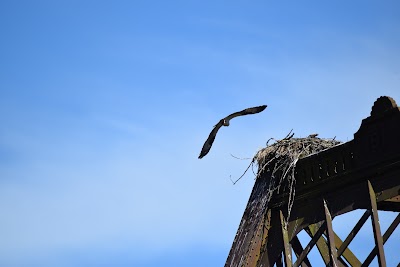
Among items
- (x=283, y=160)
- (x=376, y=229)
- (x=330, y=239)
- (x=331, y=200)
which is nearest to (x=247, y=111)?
(x=283, y=160)

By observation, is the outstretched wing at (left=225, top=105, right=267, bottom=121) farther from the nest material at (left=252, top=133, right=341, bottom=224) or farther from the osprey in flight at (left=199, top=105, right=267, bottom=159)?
the nest material at (left=252, top=133, right=341, bottom=224)

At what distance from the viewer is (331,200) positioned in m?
13.8

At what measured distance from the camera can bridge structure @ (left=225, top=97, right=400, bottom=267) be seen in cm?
1303

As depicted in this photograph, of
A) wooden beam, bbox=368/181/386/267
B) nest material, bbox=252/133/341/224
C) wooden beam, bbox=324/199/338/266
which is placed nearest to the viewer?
wooden beam, bbox=368/181/386/267

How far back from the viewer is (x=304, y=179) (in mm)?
14469

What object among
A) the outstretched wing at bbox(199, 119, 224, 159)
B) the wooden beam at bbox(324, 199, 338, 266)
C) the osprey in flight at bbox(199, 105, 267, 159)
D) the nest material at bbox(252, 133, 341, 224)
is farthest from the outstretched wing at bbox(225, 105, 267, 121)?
the wooden beam at bbox(324, 199, 338, 266)

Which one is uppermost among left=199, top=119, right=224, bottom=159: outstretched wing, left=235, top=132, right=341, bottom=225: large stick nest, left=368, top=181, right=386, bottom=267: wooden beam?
left=199, top=119, right=224, bottom=159: outstretched wing

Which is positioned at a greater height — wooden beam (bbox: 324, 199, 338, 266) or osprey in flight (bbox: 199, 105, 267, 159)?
osprey in flight (bbox: 199, 105, 267, 159)

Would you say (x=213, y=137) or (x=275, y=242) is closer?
(x=275, y=242)

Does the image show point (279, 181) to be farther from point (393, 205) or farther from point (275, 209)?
point (393, 205)

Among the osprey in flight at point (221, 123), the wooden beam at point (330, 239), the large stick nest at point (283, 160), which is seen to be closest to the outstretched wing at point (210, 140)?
the osprey in flight at point (221, 123)

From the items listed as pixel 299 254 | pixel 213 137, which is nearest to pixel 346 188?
pixel 299 254

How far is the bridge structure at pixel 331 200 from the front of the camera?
13.0 meters

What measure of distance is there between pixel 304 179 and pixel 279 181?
0.68 m
